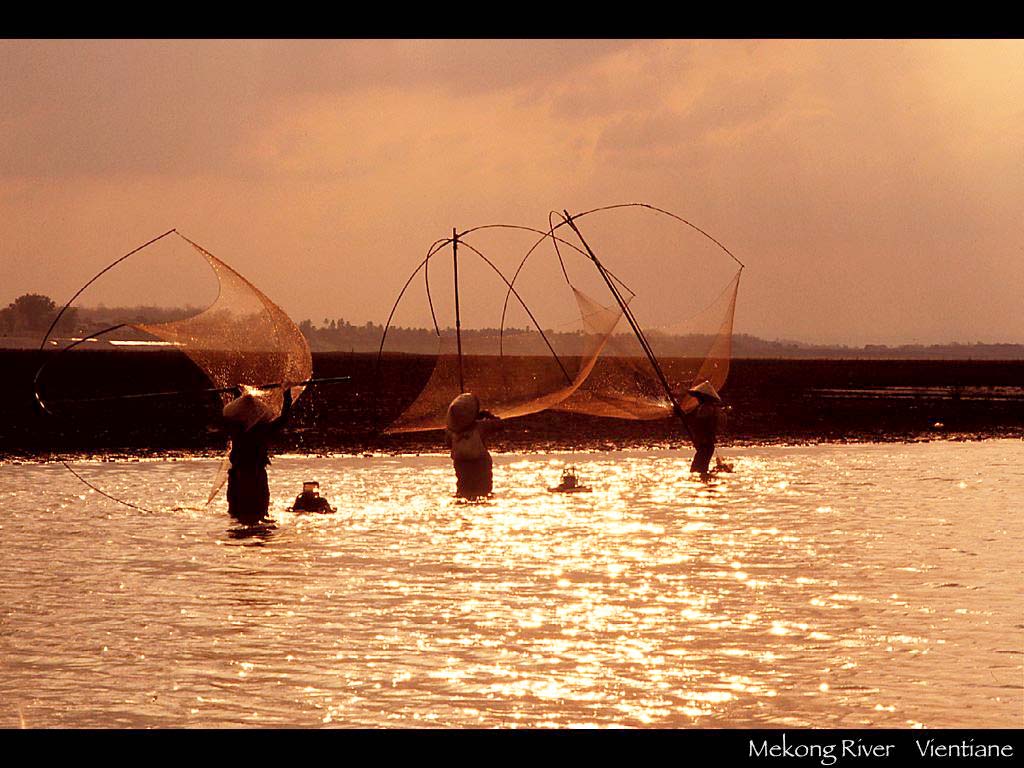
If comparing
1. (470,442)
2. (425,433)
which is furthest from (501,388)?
(425,433)

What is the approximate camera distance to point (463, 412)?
19.9m

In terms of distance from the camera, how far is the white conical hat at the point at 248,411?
17.3 metres

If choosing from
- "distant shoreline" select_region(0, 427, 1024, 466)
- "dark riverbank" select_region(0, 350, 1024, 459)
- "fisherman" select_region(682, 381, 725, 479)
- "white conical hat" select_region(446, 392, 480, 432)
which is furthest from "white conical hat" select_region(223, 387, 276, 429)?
"distant shoreline" select_region(0, 427, 1024, 466)

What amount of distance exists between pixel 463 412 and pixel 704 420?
20.2 ft

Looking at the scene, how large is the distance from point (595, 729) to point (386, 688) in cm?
173

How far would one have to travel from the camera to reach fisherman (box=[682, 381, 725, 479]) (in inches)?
957

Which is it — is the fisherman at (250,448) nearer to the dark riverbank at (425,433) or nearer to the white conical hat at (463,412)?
the white conical hat at (463,412)

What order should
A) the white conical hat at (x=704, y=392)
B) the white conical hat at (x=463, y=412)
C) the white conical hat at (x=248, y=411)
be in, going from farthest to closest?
the white conical hat at (x=704, y=392) → the white conical hat at (x=463, y=412) → the white conical hat at (x=248, y=411)

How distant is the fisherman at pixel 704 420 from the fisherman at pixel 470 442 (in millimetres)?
4792

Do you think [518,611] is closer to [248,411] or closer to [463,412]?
[248,411]

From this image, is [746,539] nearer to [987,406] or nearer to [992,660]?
[992,660]

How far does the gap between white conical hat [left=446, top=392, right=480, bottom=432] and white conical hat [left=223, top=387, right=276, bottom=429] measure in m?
3.01

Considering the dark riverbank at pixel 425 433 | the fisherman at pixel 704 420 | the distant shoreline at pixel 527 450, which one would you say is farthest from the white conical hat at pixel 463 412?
the distant shoreline at pixel 527 450
